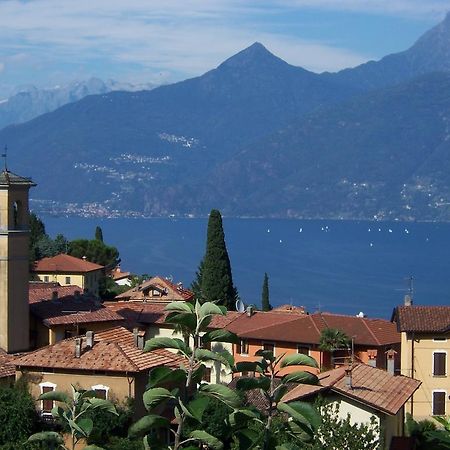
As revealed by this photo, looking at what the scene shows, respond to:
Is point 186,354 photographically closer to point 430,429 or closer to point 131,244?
point 430,429

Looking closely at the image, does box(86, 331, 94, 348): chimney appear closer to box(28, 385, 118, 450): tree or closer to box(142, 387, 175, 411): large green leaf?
box(28, 385, 118, 450): tree

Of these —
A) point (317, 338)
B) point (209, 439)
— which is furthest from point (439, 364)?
point (209, 439)

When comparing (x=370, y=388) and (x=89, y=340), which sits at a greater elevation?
(x=89, y=340)

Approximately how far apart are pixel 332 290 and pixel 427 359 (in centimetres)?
8622

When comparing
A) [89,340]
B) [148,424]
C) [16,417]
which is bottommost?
[16,417]

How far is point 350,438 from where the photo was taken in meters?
15.5

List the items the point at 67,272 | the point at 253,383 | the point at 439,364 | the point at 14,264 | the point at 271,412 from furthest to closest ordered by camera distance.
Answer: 1. the point at 67,272
2. the point at 439,364
3. the point at 14,264
4. the point at 253,383
5. the point at 271,412

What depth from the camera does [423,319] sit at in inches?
1181

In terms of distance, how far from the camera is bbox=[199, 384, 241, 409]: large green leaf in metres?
6.14

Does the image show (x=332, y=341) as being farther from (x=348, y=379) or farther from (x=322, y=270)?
(x=322, y=270)

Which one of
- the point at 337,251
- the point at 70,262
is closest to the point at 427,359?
the point at 70,262

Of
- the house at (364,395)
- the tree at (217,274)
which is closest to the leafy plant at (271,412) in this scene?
the house at (364,395)

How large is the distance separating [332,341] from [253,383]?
23.7 meters

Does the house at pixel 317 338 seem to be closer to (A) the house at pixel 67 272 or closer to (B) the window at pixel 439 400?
(B) the window at pixel 439 400
